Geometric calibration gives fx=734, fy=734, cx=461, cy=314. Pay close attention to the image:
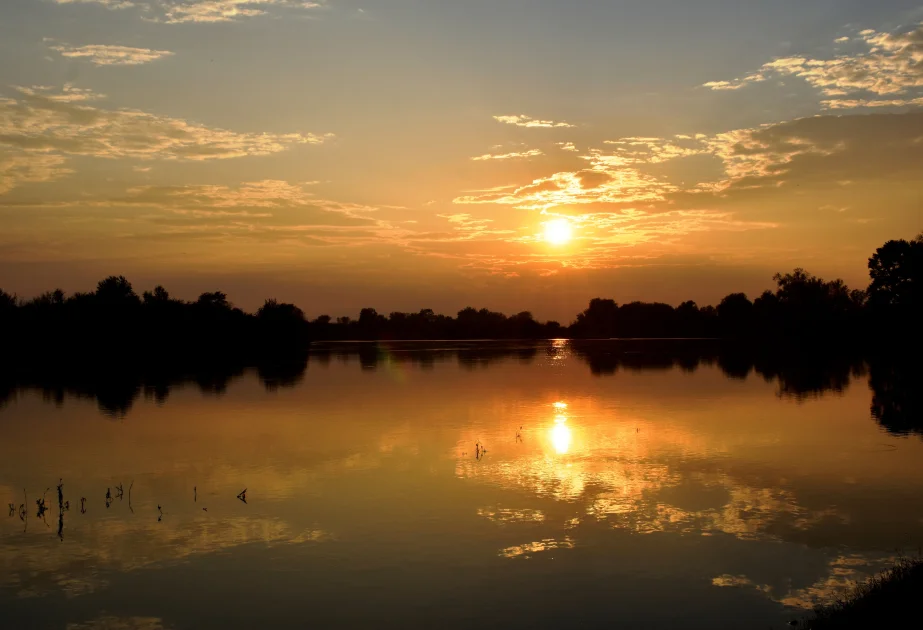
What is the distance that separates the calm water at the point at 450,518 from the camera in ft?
40.7

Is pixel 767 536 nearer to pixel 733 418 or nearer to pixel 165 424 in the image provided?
pixel 733 418

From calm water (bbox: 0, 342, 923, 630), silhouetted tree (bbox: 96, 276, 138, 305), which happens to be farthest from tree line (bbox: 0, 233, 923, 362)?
calm water (bbox: 0, 342, 923, 630)

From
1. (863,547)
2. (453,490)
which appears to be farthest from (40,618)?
(863,547)

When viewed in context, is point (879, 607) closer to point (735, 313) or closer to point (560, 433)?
point (560, 433)

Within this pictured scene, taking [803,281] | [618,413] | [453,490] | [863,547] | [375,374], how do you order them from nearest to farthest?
[863,547]
[453,490]
[618,413]
[375,374]
[803,281]

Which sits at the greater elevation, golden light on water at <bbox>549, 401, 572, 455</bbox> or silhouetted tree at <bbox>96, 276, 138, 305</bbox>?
silhouetted tree at <bbox>96, 276, 138, 305</bbox>

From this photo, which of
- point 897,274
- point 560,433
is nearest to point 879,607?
point 560,433

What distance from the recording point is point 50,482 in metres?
21.7

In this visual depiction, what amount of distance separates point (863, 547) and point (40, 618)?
1515 cm

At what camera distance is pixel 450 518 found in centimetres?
1725

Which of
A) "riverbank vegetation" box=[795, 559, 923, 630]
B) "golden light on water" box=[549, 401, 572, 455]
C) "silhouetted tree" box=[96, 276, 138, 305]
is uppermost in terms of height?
"silhouetted tree" box=[96, 276, 138, 305]

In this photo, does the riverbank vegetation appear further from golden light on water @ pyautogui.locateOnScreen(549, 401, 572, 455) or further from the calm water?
golden light on water @ pyautogui.locateOnScreen(549, 401, 572, 455)

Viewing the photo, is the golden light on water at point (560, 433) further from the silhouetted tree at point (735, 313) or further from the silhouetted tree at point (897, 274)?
the silhouetted tree at point (735, 313)

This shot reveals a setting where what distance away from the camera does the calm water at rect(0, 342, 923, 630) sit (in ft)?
40.7
